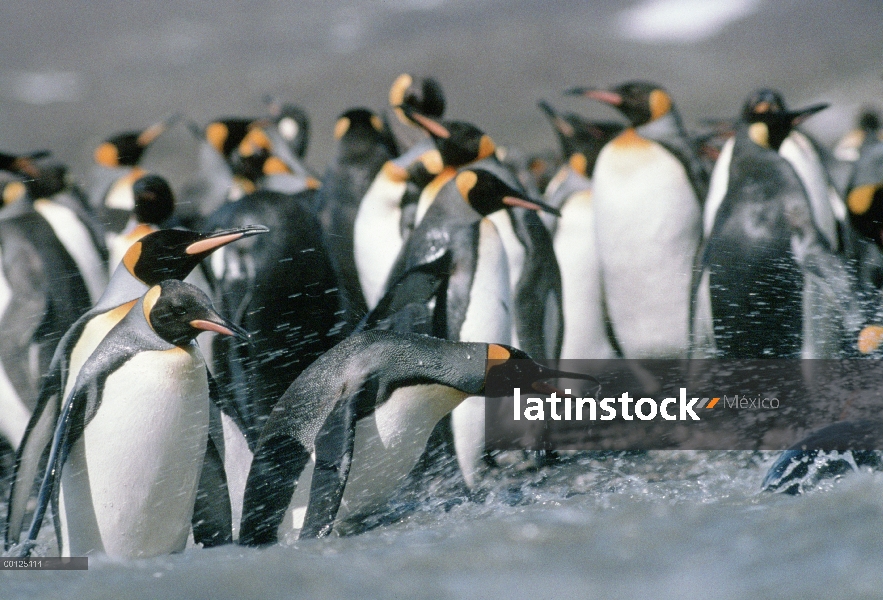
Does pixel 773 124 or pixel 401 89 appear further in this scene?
pixel 401 89

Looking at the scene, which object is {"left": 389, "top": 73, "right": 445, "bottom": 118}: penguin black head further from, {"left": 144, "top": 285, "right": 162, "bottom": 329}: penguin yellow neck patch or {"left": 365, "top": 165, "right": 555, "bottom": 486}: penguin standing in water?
{"left": 144, "top": 285, "right": 162, "bottom": 329}: penguin yellow neck patch

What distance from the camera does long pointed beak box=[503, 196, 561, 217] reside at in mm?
1658

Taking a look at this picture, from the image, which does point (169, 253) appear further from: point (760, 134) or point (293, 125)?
point (293, 125)

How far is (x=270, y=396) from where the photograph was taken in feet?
5.84

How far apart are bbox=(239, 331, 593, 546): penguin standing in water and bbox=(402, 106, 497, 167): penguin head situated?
2.72ft

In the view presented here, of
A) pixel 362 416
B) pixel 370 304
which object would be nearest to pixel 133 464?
pixel 362 416

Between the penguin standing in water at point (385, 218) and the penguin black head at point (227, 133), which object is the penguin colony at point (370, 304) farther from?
the penguin black head at point (227, 133)

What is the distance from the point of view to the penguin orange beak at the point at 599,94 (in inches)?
86.9

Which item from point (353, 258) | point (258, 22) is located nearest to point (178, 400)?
point (353, 258)

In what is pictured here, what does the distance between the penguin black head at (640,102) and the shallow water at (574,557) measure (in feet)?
3.93

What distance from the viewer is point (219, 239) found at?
1297 millimetres

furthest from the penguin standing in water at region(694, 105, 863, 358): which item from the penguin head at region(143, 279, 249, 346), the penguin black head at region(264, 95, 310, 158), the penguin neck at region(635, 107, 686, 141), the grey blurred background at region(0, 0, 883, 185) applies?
the grey blurred background at region(0, 0, 883, 185)

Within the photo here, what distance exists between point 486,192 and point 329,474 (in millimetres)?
741

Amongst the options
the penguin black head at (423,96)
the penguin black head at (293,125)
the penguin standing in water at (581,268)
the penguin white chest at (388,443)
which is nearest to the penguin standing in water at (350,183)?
the penguin black head at (423,96)
